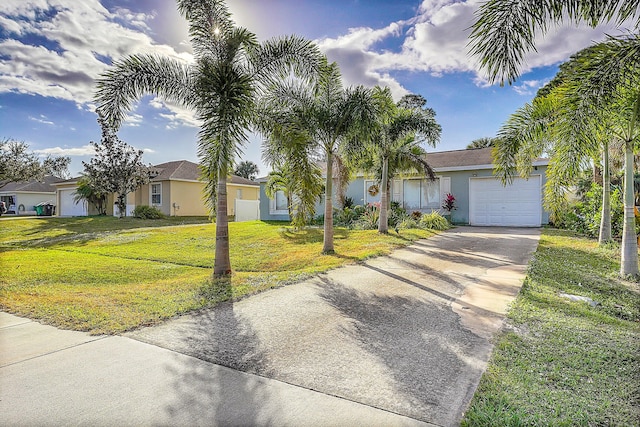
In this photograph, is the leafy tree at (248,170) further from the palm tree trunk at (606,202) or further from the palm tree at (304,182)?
the palm tree trunk at (606,202)

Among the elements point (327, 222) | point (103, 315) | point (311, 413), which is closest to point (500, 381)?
point (311, 413)

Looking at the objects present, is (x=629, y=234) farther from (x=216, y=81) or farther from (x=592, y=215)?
(x=216, y=81)

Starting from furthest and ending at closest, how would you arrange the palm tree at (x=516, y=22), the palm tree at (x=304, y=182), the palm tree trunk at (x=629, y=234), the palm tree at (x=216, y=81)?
the palm tree at (x=304, y=182)
the palm tree trunk at (x=629, y=234)
the palm tree at (x=216, y=81)
the palm tree at (x=516, y=22)

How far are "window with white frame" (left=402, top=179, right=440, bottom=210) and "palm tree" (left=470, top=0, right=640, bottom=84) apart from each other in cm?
1268

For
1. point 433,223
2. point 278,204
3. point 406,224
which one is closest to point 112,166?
point 278,204

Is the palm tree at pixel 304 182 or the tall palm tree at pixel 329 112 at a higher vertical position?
the tall palm tree at pixel 329 112

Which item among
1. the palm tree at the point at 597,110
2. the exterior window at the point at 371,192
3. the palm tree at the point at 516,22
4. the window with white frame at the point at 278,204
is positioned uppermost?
the palm tree at the point at 516,22

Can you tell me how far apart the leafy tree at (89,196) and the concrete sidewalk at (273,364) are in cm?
2479

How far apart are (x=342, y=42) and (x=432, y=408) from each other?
1017 centimetres

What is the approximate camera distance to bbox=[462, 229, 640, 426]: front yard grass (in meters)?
2.65

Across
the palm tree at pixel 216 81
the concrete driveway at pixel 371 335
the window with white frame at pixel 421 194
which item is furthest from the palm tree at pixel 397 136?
the concrete driveway at pixel 371 335

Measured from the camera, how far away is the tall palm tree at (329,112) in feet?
30.9

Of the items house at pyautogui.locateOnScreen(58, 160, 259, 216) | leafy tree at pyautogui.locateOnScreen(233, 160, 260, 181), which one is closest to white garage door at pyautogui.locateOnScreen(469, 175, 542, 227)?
house at pyautogui.locateOnScreen(58, 160, 259, 216)

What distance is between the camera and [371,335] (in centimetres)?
429
